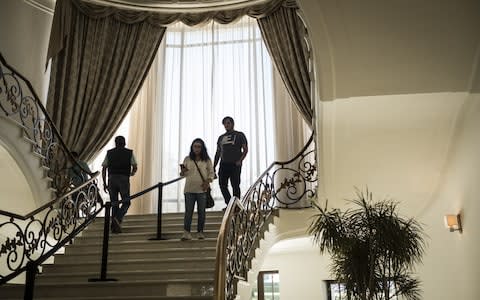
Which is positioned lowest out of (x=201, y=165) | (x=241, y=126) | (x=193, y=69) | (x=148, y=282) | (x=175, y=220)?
(x=148, y=282)

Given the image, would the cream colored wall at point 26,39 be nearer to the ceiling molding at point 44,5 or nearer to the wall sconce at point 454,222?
the ceiling molding at point 44,5

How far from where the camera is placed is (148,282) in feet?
17.9

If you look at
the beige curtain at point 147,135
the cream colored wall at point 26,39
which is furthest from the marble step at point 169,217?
the cream colored wall at point 26,39

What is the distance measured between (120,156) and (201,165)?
4.42 ft

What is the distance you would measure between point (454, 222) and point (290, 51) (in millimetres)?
4551

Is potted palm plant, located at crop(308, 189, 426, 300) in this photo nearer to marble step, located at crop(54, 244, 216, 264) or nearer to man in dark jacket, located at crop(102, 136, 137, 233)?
marble step, located at crop(54, 244, 216, 264)

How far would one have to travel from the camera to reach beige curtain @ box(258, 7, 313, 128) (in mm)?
9617

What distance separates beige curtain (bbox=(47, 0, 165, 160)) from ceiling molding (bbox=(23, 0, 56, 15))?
0.89 feet

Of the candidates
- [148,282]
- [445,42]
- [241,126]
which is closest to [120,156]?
[148,282]

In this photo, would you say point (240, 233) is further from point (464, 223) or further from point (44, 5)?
point (44, 5)

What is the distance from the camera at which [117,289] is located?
18.2ft

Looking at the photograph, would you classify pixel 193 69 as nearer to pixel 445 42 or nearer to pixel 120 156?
pixel 120 156

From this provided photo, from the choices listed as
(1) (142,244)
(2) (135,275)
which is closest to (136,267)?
(2) (135,275)

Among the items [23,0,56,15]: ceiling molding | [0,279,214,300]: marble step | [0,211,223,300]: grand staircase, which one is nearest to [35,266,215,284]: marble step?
[0,211,223,300]: grand staircase
